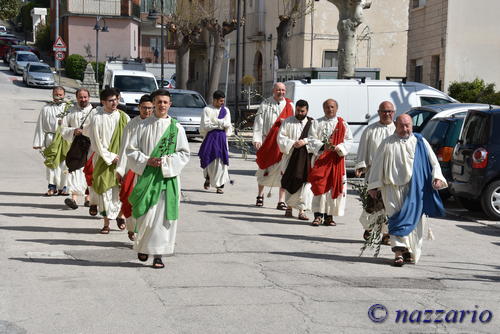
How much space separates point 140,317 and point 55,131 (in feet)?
30.9

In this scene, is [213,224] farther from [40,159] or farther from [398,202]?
[40,159]

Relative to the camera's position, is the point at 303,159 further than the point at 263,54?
No

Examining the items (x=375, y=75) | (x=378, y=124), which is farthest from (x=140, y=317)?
(x=375, y=75)

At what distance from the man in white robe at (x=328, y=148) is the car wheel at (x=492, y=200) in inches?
97.0

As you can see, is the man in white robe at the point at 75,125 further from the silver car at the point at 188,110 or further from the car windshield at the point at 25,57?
the car windshield at the point at 25,57

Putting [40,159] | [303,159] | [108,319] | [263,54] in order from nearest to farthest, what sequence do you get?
[108,319] → [303,159] → [40,159] → [263,54]

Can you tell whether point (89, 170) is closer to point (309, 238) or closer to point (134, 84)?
point (309, 238)

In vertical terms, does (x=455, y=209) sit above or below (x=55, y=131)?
below

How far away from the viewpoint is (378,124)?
12211 mm

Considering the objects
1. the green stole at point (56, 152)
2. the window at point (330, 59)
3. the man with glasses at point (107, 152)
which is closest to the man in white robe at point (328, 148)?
the man with glasses at point (107, 152)

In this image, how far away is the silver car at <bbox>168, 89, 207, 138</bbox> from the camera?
97.5 feet

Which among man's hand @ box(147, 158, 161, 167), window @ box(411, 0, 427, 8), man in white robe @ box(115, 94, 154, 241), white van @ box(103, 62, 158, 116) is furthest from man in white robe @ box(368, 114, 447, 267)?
window @ box(411, 0, 427, 8)

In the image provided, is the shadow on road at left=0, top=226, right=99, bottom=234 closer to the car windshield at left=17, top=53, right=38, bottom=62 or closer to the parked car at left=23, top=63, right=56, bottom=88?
the parked car at left=23, top=63, right=56, bottom=88

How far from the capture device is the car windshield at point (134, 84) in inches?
1352
